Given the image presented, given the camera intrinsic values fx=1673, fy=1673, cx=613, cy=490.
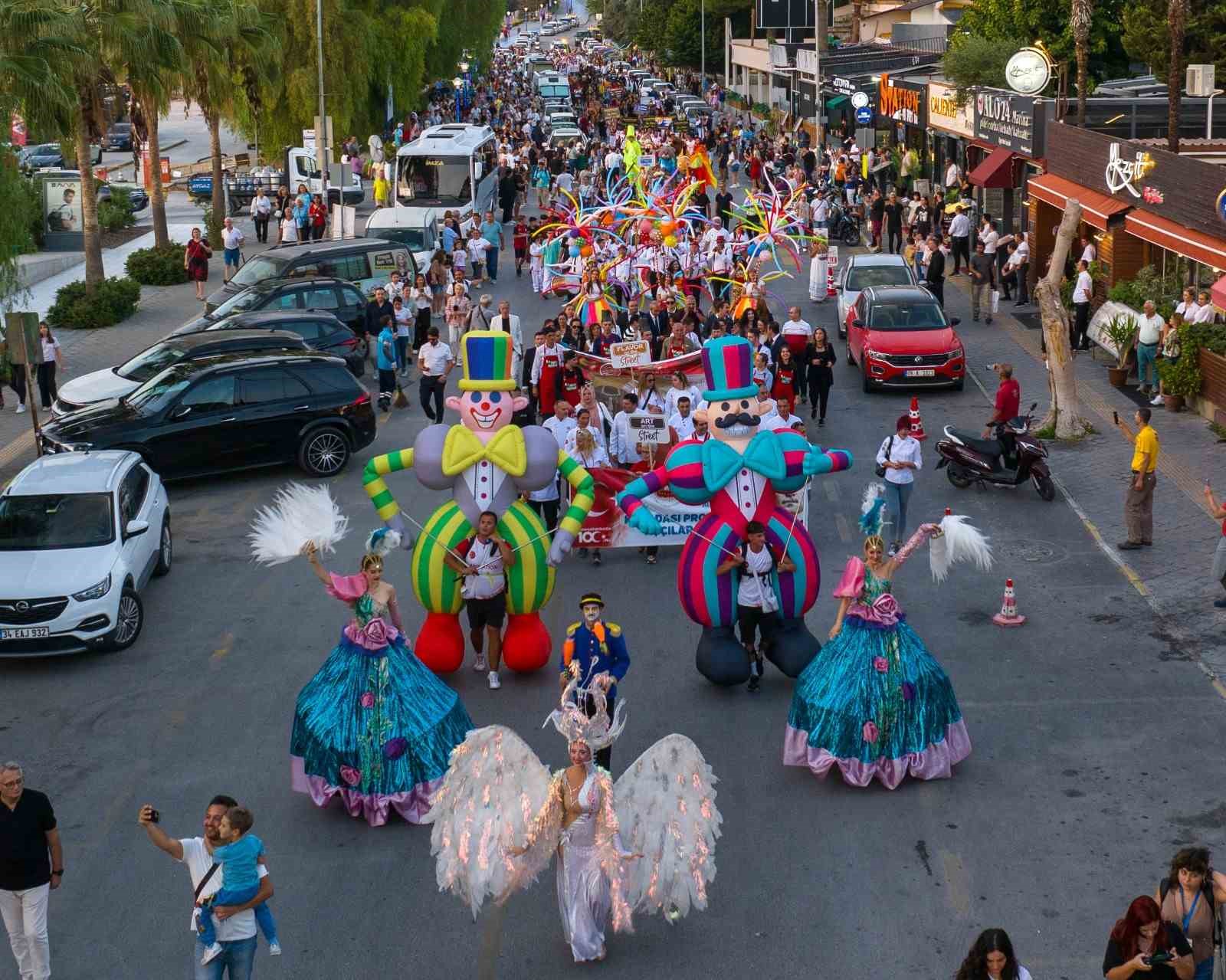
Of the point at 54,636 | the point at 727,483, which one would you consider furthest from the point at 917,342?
the point at 54,636

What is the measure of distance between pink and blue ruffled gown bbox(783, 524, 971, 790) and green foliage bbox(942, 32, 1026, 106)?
3073 cm

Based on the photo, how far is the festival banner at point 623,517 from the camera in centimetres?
1669

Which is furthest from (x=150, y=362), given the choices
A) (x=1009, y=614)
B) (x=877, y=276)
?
(x=1009, y=614)

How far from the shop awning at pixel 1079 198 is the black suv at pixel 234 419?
468 inches

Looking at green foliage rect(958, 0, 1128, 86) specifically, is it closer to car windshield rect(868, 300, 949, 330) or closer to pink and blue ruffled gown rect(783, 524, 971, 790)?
car windshield rect(868, 300, 949, 330)

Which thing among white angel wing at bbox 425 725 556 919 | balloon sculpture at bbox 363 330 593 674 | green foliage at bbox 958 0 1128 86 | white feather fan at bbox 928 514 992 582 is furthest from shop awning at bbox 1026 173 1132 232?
white angel wing at bbox 425 725 556 919

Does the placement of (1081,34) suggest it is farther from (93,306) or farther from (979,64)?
(93,306)

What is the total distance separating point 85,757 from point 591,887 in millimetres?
5209

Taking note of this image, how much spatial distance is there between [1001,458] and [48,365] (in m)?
13.3

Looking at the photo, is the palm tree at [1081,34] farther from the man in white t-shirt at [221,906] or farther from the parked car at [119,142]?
the parked car at [119,142]

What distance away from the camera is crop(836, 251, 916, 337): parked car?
1130 inches

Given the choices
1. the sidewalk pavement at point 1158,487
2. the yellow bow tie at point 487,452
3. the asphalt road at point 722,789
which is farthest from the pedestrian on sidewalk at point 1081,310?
the yellow bow tie at point 487,452

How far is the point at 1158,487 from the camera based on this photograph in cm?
1909

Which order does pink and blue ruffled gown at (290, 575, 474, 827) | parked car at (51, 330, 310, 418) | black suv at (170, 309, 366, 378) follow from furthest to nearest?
black suv at (170, 309, 366, 378) < parked car at (51, 330, 310, 418) < pink and blue ruffled gown at (290, 575, 474, 827)
